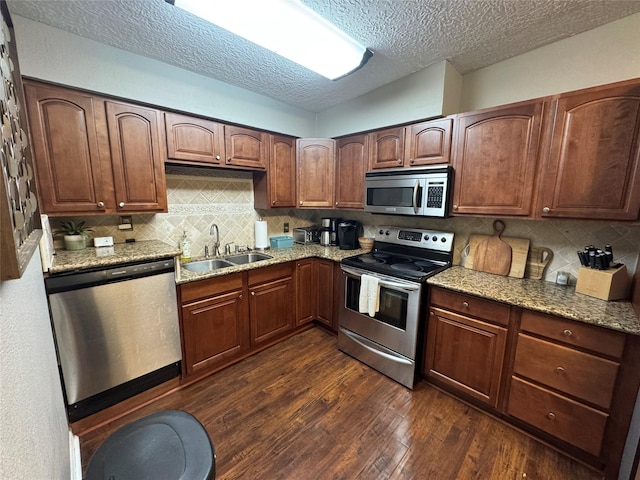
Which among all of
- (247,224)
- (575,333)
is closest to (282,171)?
(247,224)

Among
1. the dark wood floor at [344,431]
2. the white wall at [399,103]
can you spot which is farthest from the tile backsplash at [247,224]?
the dark wood floor at [344,431]

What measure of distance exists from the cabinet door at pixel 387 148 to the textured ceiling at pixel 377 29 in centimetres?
48

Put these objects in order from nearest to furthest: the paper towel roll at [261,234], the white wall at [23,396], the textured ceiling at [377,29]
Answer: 1. the white wall at [23,396]
2. the textured ceiling at [377,29]
3. the paper towel roll at [261,234]

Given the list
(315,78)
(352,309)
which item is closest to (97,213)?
(315,78)

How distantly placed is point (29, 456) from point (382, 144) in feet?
8.73

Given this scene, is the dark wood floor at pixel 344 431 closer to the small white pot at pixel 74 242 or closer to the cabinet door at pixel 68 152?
→ the small white pot at pixel 74 242

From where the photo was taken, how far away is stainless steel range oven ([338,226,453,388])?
6.63ft

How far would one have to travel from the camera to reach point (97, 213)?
1.86 m

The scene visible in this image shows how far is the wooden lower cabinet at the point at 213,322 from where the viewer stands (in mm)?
2030

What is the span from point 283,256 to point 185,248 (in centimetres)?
91

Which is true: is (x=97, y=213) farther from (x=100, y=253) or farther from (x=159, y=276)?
(x=159, y=276)

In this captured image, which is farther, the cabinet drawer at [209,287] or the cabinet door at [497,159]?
the cabinet drawer at [209,287]

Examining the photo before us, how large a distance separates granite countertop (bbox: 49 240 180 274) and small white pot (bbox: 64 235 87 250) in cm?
4

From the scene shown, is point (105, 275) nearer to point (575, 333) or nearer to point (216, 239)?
point (216, 239)
